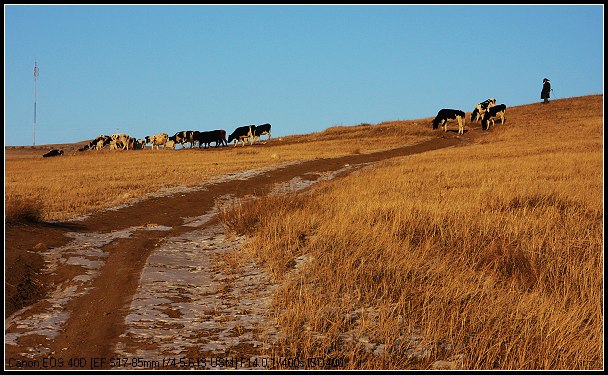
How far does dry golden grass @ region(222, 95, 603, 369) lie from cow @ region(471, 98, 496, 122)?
42.4 m

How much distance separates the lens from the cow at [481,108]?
58.2 meters

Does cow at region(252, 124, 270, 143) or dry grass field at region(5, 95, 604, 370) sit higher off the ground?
cow at region(252, 124, 270, 143)

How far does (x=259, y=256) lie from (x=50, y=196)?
39.2 ft

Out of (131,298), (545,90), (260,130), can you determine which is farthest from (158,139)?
(131,298)

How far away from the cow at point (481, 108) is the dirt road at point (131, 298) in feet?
161

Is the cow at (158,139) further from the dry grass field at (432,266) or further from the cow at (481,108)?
the dry grass field at (432,266)

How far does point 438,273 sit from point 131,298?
4.12m

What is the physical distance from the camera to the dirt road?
5.79 metres

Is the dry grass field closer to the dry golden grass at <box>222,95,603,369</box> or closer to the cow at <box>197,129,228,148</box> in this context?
the dry golden grass at <box>222,95,603,369</box>

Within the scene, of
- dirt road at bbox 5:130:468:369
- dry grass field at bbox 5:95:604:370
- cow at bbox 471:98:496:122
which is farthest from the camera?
cow at bbox 471:98:496:122

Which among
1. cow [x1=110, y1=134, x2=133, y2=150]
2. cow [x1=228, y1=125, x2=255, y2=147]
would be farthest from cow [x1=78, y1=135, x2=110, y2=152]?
cow [x1=228, y1=125, x2=255, y2=147]

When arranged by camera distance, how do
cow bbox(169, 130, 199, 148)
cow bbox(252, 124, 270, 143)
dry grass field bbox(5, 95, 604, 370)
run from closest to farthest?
dry grass field bbox(5, 95, 604, 370), cow bbox(252, 124, 270, 143), cow bbox(169, 130, 199, 148)

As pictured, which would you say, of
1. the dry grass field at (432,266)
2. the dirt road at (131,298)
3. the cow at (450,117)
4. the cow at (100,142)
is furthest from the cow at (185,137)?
the dirt road at (131,298)

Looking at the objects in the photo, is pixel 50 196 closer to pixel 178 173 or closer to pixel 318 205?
pixel 178 173
